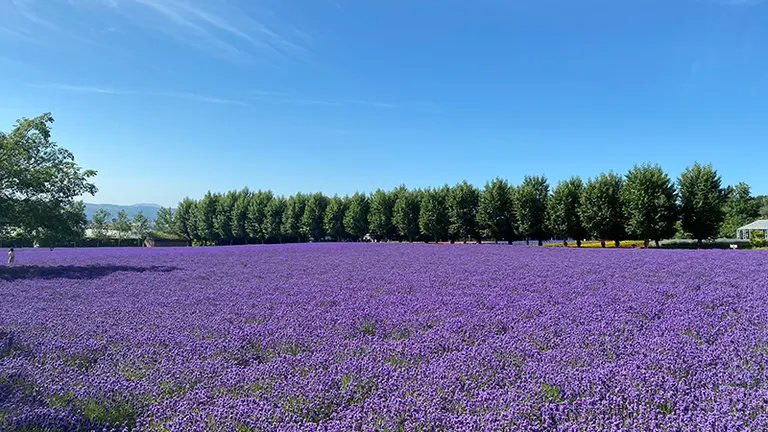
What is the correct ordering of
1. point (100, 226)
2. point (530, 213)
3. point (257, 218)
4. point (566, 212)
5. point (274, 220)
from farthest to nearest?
point (100, 226) < point (257, 218) < point (274, 220) < point (530, 213) < point (566, 212)

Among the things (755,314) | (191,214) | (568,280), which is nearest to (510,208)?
(568,280)

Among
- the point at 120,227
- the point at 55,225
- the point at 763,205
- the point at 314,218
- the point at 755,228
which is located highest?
the point at 763,205

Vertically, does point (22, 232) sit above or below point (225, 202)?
below

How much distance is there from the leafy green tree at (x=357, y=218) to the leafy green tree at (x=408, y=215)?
5.51 metres

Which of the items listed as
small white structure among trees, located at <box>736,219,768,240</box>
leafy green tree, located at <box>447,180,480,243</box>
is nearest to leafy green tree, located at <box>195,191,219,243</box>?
leafy green tree, located at <box>447,180,480,243</box>

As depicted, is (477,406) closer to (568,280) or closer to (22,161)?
(568,280)

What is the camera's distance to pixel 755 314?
5758 mm

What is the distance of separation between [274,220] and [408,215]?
24415mm

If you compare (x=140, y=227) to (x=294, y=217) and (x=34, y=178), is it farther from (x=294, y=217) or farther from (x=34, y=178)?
(x=34, y=178)

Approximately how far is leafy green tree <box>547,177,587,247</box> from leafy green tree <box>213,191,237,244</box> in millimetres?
52853

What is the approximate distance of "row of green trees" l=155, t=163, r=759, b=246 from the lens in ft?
122

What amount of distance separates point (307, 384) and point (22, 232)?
20329 millimetres

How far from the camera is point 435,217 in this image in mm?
52656

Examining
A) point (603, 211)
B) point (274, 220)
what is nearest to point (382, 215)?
point (274, 220)
